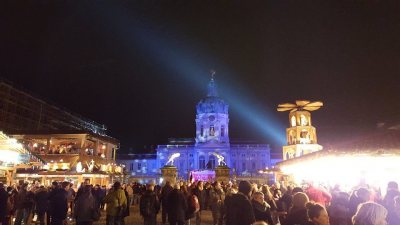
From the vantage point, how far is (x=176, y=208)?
36.0 feet

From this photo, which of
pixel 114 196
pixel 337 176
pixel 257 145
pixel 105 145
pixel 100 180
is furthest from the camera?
pixel 257 145

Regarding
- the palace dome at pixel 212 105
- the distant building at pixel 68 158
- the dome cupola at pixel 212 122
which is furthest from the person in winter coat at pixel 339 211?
the palace dome at pixel 212 105

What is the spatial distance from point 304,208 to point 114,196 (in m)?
6.92

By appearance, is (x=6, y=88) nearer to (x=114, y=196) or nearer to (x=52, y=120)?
(x=52, y=120)

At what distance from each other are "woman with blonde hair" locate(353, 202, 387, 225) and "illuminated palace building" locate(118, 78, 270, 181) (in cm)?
6039

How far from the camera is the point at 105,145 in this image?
40.1 m

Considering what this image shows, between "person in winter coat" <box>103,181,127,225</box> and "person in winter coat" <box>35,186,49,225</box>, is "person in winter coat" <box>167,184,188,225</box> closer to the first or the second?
"person in winter coat" <box>103,181,127,225</box>

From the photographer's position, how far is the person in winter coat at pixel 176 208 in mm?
10938

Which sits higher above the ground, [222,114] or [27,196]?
[222,114]

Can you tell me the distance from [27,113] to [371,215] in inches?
1986

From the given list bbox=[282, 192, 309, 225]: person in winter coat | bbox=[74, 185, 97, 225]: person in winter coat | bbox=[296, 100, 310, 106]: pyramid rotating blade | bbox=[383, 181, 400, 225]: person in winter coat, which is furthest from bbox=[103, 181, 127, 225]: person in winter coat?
bbox=[296, 100, 310, 106]: pyramid rotating blade

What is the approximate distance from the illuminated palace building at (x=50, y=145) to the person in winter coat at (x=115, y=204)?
9.21m

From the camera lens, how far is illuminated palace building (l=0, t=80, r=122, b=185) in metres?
31.1

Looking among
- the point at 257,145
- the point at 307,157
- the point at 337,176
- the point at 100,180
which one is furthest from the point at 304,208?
the point at 257,145
